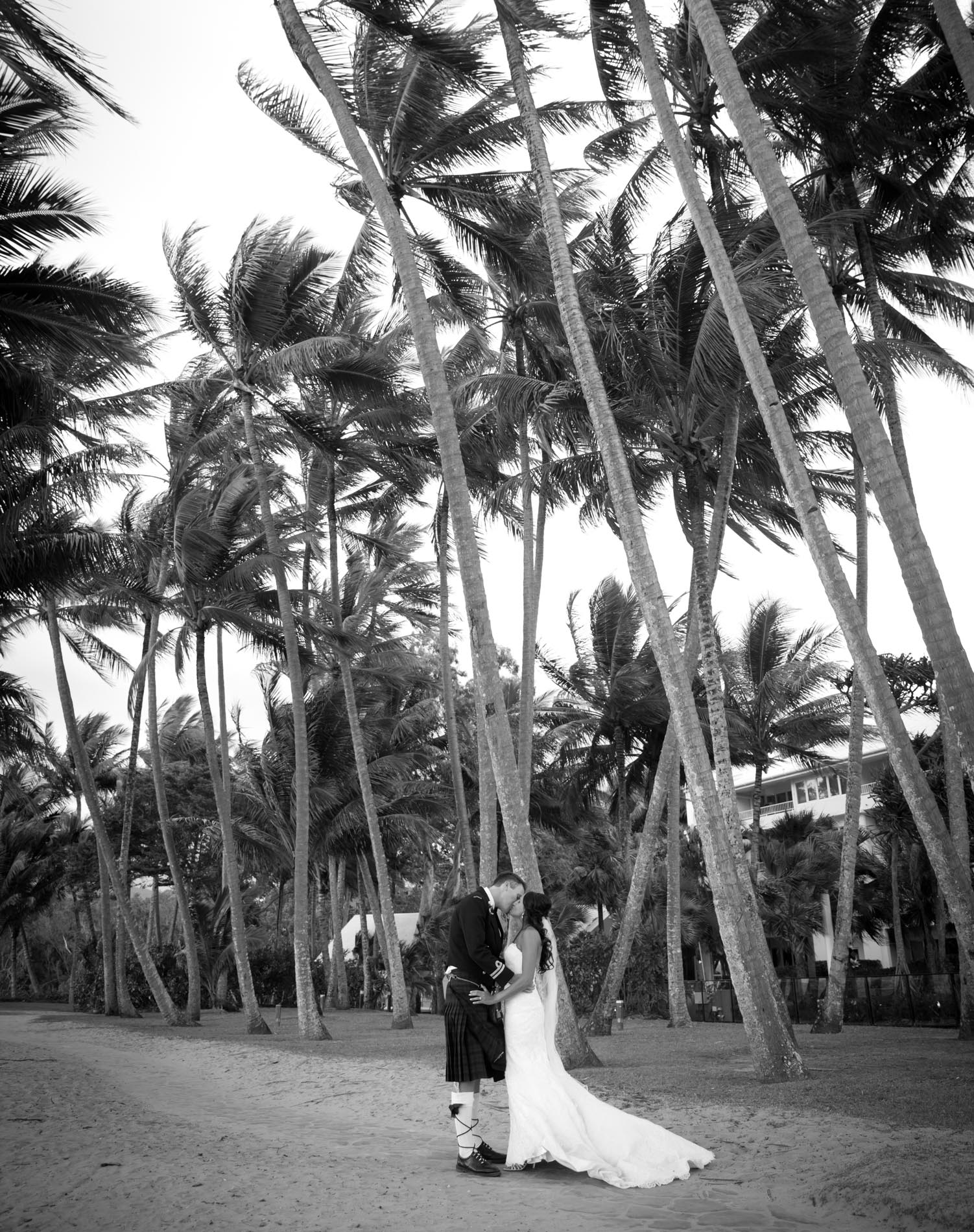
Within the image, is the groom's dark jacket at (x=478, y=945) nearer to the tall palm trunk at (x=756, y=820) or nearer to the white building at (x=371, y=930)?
the tall palm trunk at (x=756, y=820)

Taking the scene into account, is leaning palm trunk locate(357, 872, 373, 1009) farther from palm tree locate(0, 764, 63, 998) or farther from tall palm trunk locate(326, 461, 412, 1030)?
palm tree locate(0, 764, 63, 998)

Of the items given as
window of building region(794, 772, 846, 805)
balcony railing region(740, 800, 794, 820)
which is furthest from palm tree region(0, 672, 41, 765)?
window of building region(794, 772, 846, 805)

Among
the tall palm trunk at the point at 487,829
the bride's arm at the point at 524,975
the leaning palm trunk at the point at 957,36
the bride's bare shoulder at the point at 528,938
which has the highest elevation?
the leaning palm trunk at the point at 957,36

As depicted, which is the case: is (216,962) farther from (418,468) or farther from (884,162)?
(884,162)

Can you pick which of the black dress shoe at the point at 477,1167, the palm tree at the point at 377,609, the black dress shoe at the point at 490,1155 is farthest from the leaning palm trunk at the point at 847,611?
the palm tree at the point at 377,609

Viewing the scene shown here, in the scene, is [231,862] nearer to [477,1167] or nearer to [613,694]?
[613,694]

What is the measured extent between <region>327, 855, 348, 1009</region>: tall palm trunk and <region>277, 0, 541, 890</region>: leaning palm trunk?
66.7 feet

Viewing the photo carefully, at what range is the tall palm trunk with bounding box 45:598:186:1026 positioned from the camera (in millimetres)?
19688

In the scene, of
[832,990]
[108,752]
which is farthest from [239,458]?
[108,752]

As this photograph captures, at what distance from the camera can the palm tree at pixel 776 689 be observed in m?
24.5

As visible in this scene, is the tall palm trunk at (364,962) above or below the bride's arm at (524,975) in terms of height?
below

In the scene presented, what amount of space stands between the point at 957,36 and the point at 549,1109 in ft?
30.1

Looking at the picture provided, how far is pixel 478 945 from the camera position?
20.4ft

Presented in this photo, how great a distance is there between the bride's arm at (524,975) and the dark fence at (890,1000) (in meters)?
12.0
